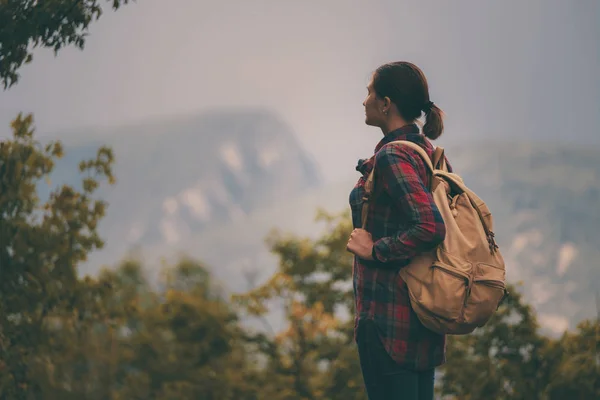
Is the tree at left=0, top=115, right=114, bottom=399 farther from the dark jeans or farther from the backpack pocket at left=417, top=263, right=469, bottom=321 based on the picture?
the backpack pocket at left=417, top=263, right=469, bottom=321

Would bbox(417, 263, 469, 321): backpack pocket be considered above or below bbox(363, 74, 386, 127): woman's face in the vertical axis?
below

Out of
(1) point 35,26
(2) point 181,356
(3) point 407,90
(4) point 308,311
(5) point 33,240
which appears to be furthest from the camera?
(2) point 181,356

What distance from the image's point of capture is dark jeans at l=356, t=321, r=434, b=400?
2.94 metres

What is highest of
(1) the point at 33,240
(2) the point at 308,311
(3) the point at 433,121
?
(2) the point at 308,311

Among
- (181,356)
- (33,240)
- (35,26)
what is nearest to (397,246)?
(35,26)

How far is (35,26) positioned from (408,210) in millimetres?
4414

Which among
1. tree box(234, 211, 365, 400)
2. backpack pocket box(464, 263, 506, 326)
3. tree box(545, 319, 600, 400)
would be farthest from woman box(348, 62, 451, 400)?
tree box(234, 211, 365, 400)

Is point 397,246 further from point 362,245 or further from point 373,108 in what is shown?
point 373,108

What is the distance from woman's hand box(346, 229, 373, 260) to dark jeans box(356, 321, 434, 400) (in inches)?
9.4

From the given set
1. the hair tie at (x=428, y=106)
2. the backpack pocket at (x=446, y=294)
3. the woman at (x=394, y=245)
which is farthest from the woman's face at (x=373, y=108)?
the backpack pocket at (x=446, y=294)

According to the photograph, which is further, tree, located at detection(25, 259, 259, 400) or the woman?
tree, located at detection(25, 259, 259, 400)

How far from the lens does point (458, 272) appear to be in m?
2.87

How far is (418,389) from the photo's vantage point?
3016mm

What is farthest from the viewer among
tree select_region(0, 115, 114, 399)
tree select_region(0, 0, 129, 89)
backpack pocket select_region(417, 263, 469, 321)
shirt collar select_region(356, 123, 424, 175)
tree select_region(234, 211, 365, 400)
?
tree select_region(234, 211, 365, 400)
